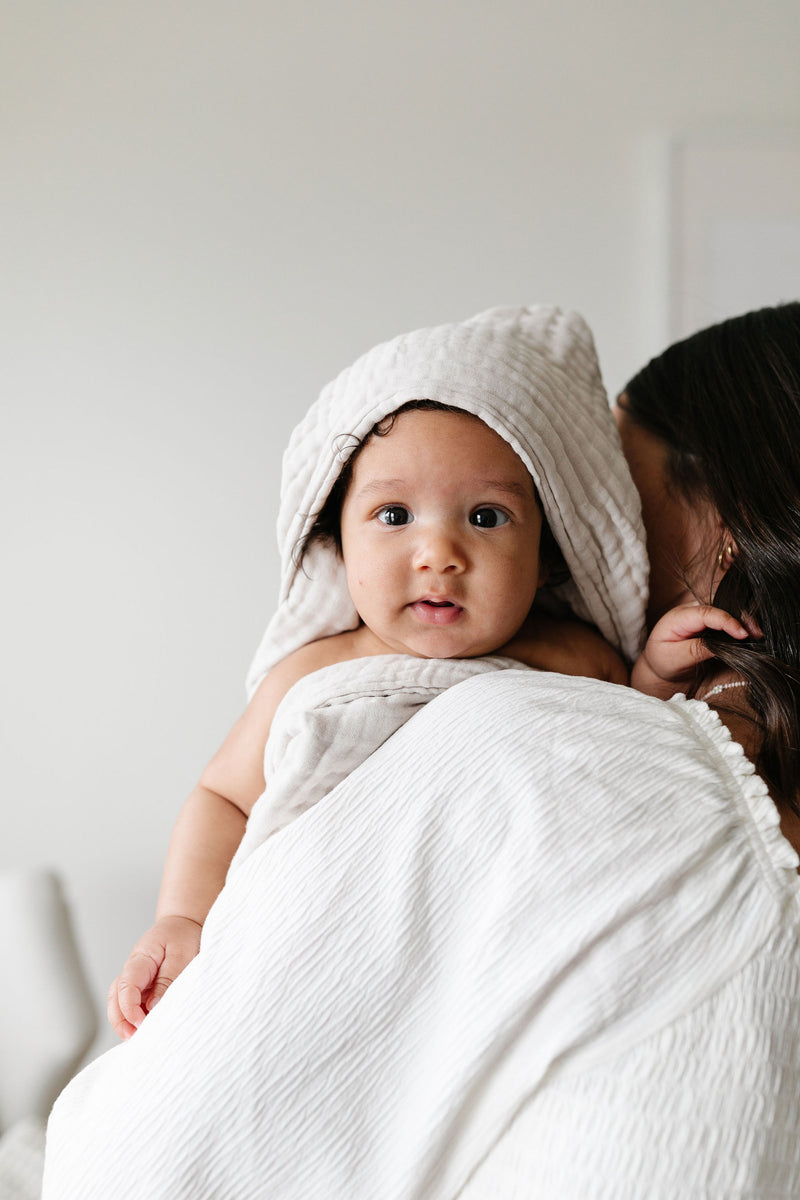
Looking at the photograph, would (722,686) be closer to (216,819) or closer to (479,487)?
(479,487)

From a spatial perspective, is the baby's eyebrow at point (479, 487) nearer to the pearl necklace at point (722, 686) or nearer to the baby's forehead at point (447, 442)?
the baby's forehead at point (447, 442)

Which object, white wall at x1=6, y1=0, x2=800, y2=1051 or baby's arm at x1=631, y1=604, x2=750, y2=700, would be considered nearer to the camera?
baby's arm at x1=631, y1=604, x2=750, y2=700

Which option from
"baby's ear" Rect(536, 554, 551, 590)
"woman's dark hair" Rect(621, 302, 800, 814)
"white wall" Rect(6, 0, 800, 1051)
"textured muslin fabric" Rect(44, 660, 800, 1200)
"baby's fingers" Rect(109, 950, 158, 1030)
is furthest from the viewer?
"white wall" Rect(6, 0, 800, 1051)

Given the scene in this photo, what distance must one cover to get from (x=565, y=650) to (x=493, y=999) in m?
0.43

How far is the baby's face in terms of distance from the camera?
0.77 meters

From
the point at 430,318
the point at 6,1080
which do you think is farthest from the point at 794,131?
the point at 6,1080

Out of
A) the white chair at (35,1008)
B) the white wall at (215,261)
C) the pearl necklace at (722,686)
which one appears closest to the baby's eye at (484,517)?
the pearl necklace at (722,686)

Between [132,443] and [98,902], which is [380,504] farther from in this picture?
[98,902]

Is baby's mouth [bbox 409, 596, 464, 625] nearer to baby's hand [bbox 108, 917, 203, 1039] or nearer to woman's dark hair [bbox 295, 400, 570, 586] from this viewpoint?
woman's dark hair [bbox 295, 400, 570, 586]

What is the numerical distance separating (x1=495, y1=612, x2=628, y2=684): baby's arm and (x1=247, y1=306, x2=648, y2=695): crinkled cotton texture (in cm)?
2

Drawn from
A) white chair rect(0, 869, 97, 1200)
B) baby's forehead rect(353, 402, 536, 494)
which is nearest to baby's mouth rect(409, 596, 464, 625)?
baby's forehead rect(353, 402, 536, 494)

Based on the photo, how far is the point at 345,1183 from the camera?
0.51 metres

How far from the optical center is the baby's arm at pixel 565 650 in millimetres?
857

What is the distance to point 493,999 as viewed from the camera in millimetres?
493
